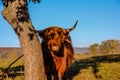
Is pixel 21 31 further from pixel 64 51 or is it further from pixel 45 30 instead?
pixel 64 51

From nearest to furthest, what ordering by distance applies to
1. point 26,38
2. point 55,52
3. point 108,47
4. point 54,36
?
point 26,38 < point 54,36 < point 55,52 < point 108,47

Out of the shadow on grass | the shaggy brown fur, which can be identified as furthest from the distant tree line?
the shaggy brown fur

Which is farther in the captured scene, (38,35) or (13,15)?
(38,35)

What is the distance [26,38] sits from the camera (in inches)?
440

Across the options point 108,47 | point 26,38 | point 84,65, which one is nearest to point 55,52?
point 26,38

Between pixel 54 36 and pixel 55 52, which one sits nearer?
pixel 54 36

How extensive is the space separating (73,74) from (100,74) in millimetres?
1372

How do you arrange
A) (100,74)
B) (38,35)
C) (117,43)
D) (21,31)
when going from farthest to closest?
1. (117,43)
2. (100,74)
3. (38,35)
4. (21,31)

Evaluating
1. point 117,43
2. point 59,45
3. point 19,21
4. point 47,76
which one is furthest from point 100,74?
point 117,43

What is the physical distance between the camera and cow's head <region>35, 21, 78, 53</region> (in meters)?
11.3

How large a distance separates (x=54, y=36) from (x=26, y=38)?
39.2 inches

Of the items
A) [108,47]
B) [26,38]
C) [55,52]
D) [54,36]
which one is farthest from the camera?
[108,47]

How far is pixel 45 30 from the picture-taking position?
1195 cm

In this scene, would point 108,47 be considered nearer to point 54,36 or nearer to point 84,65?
point 84,65
